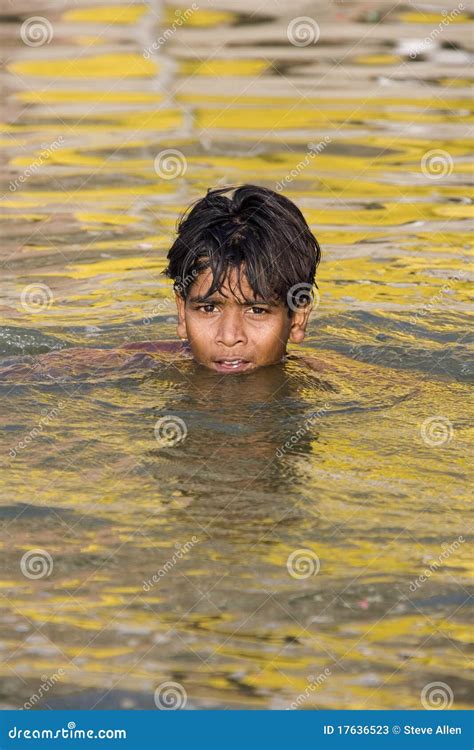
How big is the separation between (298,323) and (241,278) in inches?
22.3

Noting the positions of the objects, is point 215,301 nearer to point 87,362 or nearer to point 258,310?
point 258,310

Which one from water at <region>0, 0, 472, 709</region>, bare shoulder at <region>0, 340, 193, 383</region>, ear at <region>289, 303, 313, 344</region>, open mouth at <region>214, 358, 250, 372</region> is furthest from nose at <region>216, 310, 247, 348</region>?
bare shoulder at <region>0, 340, 193, 383</region>

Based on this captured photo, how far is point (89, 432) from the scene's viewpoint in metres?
6.00

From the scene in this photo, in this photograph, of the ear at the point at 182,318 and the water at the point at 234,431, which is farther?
the ear at the point at 182,318

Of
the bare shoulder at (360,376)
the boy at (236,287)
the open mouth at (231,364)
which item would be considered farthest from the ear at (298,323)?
the open mouth at (231,364)

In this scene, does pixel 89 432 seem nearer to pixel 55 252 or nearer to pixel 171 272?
pixel 171 272

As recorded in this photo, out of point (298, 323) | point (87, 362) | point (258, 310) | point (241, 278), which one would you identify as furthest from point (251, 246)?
point (87, 362)

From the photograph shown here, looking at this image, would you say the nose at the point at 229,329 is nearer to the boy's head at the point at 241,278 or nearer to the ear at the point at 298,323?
the boy's head at the point at 241,278

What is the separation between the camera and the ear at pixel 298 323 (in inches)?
274

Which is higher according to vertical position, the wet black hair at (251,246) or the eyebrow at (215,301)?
the wet black hair at (251,246)

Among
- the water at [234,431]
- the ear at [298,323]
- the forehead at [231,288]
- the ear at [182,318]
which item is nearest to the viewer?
the water at [234,431]

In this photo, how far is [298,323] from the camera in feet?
23.0

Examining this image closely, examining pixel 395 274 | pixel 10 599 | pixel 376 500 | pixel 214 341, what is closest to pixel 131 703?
pixel 10 599

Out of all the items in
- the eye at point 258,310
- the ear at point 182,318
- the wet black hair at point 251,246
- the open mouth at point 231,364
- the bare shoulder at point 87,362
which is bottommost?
the bare shoulder at point 87,362
